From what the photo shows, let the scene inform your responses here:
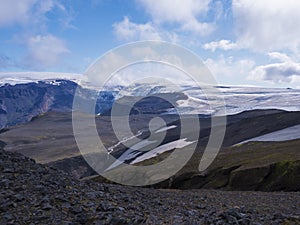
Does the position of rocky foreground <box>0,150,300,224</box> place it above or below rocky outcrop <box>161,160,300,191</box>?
above

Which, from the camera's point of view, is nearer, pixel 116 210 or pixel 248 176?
pixel 116 210

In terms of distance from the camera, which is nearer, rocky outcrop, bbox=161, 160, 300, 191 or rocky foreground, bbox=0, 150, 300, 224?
rocky foreground, bbox=0, 150, 300, 224

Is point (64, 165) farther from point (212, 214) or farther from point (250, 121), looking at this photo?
point (212, 214)

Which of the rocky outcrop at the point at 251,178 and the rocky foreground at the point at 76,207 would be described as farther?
the rocky outcrop at the point at 251,178

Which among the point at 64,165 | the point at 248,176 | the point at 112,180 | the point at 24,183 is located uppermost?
the point at 24,183

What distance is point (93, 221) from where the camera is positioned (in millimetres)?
14273

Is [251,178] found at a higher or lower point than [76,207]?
lower

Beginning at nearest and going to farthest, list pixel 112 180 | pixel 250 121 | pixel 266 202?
pixel 266 202, pixel 112 180, pixel 250 121

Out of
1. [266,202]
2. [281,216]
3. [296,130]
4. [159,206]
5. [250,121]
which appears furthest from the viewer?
[250,121]

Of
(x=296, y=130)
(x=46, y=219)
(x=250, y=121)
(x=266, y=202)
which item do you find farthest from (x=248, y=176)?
(x=250, y=121)

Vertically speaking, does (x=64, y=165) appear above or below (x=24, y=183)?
below

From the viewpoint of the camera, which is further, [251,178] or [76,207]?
[251,178]

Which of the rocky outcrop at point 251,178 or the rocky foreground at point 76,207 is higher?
the rocky foreground at point 76,207

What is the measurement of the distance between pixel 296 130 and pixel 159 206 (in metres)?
74.4
